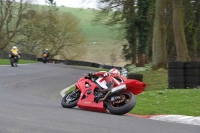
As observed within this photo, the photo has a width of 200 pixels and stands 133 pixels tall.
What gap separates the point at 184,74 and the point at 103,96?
722cm

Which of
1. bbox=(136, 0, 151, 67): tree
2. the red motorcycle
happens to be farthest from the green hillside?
the red motorcycle

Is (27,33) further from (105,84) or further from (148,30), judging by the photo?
(105,84)

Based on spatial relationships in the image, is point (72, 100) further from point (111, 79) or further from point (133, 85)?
point (133, 85)

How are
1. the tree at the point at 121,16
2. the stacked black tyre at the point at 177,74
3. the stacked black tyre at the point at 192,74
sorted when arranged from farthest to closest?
the tree at the point at 121,16
the stacked black tyre at the point at 177,74
the stacked black tyre at the point at 192,74

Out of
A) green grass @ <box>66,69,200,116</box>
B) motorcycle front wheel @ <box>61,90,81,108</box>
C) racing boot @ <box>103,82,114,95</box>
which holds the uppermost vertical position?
racing boot @ <box>103,82,114,95</box>

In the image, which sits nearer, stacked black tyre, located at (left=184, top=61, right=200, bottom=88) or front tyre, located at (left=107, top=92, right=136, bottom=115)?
front tyre, located at (left=107, top=92, right=136, bottom=115)

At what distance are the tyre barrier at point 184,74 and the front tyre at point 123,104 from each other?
282 inches

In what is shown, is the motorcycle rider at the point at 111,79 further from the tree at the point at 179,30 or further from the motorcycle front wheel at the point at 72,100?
the tree at the point at 179,30

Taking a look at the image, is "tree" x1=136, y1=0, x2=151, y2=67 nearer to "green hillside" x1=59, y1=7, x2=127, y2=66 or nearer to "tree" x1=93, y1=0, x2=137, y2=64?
"tree" x1=93, y1=0, x2=137, y2=64

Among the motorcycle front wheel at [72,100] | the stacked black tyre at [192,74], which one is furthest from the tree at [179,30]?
the motorcycle front wheel at [72,100]

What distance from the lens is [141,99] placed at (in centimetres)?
1452

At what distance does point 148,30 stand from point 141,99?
70.2ft

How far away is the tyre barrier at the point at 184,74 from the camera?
17.6m

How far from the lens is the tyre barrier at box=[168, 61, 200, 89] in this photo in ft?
57.6
